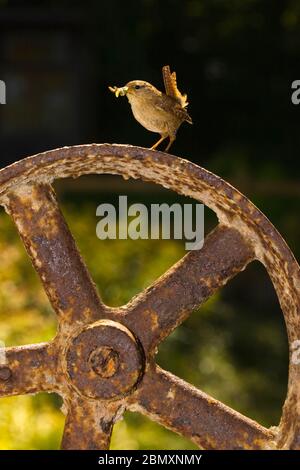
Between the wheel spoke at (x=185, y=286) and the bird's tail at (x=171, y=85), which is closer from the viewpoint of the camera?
the wheel spoke at (x=185, y=286)

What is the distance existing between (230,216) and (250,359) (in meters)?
6.40

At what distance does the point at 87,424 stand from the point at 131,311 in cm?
24

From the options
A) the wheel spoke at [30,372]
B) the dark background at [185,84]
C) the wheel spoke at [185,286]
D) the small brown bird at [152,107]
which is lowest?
the wheel spoke at [30,372]

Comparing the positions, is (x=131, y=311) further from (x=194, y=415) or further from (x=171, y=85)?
(x=171, y=85)

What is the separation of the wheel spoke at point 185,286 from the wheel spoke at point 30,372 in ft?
0.58

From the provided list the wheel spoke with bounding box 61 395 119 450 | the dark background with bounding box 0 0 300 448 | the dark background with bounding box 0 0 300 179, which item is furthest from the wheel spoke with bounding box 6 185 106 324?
the dark background with bounding box 0 0 300 179

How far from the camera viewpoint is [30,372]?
5.90 feet

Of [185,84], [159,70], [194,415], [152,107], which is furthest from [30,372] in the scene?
[159,70]

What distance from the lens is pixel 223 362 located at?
24.6 feet

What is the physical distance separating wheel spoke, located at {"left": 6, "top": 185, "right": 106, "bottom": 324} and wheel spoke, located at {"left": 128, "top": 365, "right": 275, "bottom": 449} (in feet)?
0.60

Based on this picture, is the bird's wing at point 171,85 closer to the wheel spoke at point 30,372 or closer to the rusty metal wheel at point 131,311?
the rusty metal wheel at point 131,311

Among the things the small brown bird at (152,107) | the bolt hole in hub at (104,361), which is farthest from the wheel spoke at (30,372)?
the small brown bird at (152,107)

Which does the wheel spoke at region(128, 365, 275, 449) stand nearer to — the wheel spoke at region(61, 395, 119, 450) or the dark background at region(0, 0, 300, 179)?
the wheel spoke at region(61, 395, 119, 450)

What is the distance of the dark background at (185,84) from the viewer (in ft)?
37.0
